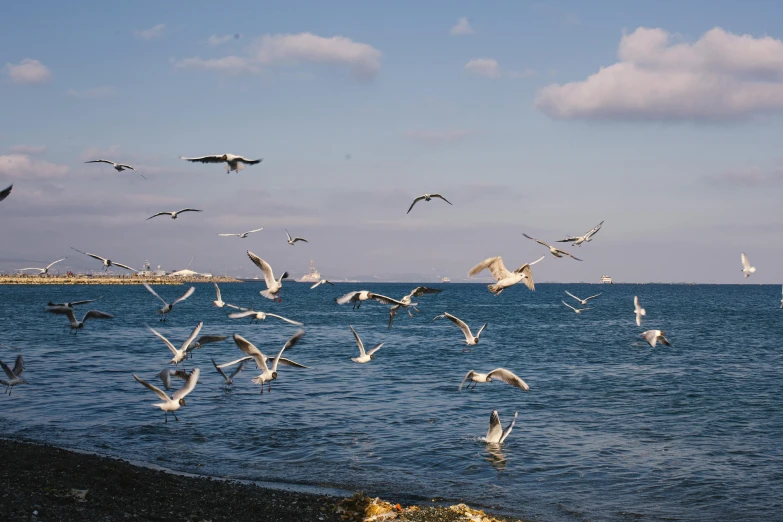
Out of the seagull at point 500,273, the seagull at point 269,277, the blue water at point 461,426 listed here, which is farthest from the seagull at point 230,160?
the blue water at point 461,426

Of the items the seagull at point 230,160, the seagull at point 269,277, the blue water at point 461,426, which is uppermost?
the seagull at point 230,160

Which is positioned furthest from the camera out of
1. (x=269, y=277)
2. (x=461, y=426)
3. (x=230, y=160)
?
(x=461, y=426)

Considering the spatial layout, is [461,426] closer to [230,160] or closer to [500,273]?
[500,273]

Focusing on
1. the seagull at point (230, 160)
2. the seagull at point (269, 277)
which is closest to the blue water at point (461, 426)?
the seagull at point (269, 277)

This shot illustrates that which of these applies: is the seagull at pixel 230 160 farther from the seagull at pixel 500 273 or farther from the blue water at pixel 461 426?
the blue water at pixel 461 426

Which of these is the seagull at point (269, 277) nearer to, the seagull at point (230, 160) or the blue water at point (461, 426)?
the seagull at point (230, 160)

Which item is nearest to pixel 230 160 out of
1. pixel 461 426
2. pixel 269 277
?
pixel 269 277

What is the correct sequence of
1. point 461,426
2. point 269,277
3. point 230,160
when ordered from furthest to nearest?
point 461,426, point 269,277, point 230,160

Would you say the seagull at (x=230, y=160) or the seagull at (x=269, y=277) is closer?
the seagull at (x=230, y=160)

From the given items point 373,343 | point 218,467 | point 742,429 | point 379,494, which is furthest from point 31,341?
point 742,429

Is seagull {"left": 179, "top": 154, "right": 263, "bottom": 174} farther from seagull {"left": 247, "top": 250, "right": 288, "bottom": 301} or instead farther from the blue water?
the blue water

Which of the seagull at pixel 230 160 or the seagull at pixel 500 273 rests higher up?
the seagull at pixel 230 160

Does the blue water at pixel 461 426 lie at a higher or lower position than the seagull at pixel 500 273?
lower

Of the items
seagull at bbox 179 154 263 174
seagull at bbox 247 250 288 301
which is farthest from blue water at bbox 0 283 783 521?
seagull at bbox 179 154 263 174
